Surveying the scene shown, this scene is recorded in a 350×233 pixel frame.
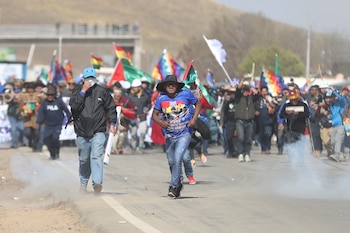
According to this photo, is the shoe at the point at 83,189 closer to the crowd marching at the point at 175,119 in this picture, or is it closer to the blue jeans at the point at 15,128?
the crowd marching at the point at 175,119

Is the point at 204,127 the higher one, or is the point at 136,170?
the point at 204,127

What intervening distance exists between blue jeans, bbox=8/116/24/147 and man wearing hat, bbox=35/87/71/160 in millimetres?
4320

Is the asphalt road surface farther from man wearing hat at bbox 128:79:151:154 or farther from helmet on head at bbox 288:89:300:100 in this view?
man wearing hat at bbox 128:79:151:154

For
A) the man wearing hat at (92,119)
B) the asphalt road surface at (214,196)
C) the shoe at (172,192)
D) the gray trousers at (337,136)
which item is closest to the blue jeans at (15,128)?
the asphalt road surface at (214,196)

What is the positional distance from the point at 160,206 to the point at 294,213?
1755 millimetres

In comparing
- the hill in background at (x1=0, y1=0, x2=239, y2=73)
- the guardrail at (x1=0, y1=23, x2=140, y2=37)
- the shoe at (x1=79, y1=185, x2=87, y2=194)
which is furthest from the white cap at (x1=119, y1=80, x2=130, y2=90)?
the hill in background at (x1=0, y1=0, x2=239, y2=73)

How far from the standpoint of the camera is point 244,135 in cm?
2200

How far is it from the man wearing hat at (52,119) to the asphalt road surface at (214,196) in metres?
0.38

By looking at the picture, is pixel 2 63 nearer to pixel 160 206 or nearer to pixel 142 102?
pixel 142 102

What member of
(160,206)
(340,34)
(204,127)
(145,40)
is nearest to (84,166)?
(160,206)

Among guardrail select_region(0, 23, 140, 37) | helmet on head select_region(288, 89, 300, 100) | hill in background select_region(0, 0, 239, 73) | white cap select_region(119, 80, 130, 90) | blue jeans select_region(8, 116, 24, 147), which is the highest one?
hill in background select_region(0, 0, 239, 73)

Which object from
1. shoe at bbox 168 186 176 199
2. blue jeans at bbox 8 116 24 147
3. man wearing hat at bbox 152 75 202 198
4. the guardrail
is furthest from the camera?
the guardrail

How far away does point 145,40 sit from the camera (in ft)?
532

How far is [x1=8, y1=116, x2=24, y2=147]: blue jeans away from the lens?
2581 cm
